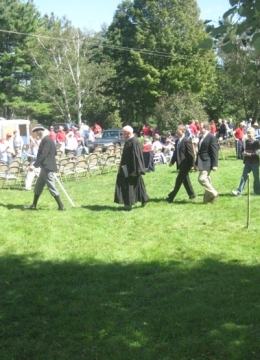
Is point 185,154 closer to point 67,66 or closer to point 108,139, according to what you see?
point 108,139

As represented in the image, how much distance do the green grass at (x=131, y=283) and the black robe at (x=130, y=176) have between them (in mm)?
298

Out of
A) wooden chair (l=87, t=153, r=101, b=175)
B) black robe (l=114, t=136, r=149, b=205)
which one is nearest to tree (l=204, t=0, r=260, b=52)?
black robe (l=114, t=136, r=149, b=205)

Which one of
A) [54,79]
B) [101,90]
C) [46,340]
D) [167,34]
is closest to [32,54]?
[54,79]

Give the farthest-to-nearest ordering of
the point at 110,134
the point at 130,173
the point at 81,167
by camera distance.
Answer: the point at 110,134 < the point at 81,167 < the point at 130,173

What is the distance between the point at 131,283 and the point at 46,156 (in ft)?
17.3

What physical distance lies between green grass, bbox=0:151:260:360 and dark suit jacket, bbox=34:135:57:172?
987 millimetres

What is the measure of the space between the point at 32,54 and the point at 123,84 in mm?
9642

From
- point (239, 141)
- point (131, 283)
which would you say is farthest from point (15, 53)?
point (131, 283)

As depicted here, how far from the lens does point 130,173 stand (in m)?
11.5

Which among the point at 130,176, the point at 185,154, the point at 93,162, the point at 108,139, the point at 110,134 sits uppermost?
the point at 110,134

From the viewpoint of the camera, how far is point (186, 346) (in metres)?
5.32

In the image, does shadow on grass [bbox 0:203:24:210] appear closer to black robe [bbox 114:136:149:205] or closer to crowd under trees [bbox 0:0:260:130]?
black robe [bbox 114:136:149:205]

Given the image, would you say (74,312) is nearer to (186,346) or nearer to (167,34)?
(186,346)

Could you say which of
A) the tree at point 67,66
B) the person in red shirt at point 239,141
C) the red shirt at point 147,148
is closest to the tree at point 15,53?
the tree at point 67,66
